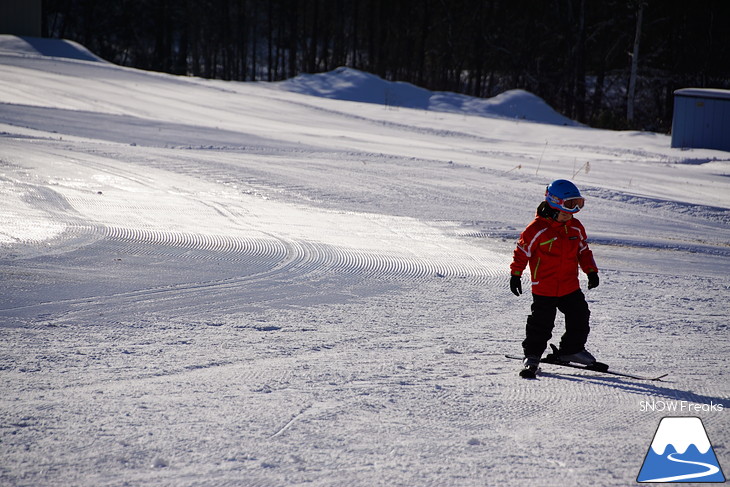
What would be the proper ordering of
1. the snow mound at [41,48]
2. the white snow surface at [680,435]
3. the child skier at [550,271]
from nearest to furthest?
the white snow surface at [680,435], the child skier at [550,271], the snow mound at [41,48]

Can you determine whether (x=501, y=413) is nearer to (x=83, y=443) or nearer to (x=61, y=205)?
(x=83, y=443)

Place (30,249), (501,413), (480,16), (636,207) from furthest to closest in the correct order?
1. (480,16)
2. (636,207)
3. (30,249)
4. (501,413)

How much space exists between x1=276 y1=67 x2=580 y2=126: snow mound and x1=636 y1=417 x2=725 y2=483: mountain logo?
25.1 meters

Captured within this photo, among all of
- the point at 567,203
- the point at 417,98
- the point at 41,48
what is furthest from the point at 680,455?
the point at 41,48

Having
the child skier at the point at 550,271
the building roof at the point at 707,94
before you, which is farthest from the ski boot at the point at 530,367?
the building roof at the point at 707,94

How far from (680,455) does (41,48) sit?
32.2 meters

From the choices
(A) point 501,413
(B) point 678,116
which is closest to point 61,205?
(A) point 501,413

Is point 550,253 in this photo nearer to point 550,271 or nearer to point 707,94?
point 550,271

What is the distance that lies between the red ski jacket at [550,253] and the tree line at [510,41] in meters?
28.6

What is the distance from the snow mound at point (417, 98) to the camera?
29047mm

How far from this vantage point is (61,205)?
8.96 m

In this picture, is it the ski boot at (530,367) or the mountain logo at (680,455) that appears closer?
the mountain logo at (680,455)

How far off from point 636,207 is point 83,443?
10184 mm

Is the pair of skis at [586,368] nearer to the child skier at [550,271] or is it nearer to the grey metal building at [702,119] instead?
the child skier at [550,271]
